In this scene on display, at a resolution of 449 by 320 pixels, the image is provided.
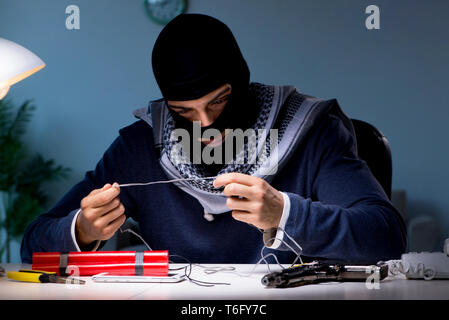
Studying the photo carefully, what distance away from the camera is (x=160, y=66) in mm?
1577

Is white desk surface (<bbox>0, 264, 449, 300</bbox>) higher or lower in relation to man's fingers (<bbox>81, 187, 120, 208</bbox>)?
lower

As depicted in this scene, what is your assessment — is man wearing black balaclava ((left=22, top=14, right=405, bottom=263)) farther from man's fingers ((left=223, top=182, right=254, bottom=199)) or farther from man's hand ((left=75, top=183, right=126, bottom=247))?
man's fingers ((left=223, top=182, right=254, bottom=199))

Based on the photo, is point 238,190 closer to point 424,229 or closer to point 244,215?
point 244,215

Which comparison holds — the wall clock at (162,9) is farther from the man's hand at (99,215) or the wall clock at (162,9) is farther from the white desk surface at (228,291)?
the white desk surface at (228,291)

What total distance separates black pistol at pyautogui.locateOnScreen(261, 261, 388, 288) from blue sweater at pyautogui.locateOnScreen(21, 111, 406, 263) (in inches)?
7.1

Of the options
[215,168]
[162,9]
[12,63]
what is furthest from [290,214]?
[162,9]

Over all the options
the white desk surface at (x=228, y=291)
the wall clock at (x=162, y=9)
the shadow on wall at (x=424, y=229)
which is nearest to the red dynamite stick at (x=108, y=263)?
the white desk surface at (x=228, y=291)

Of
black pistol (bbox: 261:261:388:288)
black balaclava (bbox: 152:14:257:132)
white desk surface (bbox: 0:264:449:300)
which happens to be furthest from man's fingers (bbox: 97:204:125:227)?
black pistol (bbox: 261:261:388:288)

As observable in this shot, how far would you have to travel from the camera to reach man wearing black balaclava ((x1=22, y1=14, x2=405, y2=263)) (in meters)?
1.39

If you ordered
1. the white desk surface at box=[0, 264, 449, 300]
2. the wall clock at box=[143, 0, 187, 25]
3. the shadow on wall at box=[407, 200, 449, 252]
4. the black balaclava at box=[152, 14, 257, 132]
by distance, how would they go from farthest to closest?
the wall clock at box=[143, 0, 187, 25] → the shadow on wall at box=[407, 200, 449, 252] → the black balaclava at box=[152, 14, 257, 132] → the white desk surface at box=[0, 264, 449, 300]

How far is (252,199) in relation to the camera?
3.87 feet

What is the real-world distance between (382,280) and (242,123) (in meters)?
0.73
